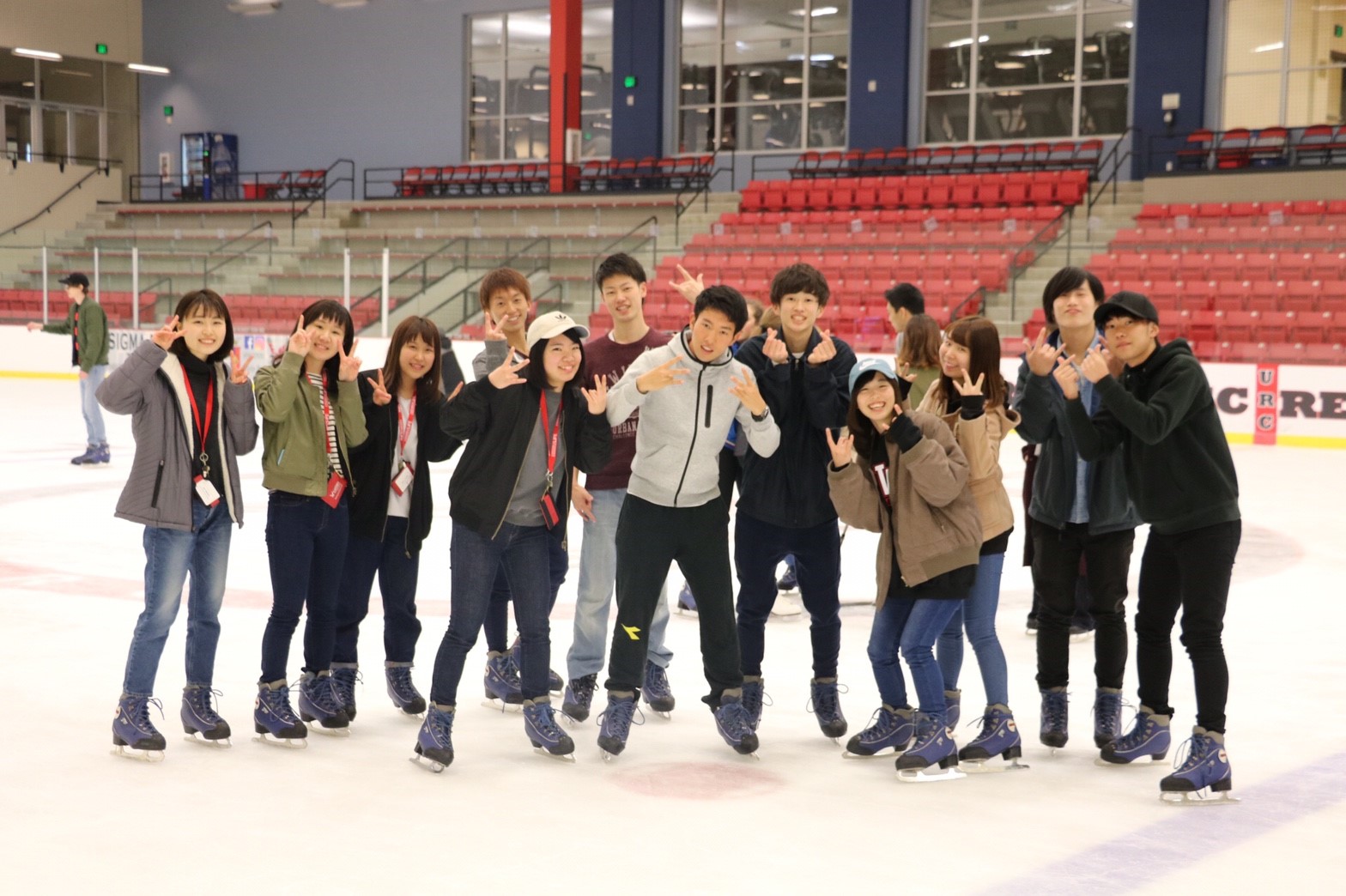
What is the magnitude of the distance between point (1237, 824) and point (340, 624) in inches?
103

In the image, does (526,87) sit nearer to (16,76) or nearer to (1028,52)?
(1028,52)

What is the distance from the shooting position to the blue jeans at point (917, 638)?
157 inches

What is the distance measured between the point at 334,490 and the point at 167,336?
63 cm

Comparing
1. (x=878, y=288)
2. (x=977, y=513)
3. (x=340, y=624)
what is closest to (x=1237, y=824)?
(x=977, y=513)

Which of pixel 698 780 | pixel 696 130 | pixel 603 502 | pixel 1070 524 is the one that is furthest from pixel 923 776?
pixel 696 130

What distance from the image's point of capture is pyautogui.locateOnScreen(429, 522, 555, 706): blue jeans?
4.06 metres

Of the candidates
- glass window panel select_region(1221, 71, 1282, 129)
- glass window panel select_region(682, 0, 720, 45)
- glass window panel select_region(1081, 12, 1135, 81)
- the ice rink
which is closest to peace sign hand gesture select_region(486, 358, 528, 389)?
the ice rink

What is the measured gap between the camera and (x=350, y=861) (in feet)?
10.7

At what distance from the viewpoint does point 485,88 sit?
95.0 feet

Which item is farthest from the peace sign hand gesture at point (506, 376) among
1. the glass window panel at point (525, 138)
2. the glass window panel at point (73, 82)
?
the glass window panel at point (73, 82)

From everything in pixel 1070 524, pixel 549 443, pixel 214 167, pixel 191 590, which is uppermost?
pixel 214 167

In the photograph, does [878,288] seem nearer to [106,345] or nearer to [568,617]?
[106,345]

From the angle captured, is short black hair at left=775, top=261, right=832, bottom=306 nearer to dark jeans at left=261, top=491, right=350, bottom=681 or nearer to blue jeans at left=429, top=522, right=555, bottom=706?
blue jeans at left=429, top=522, right=555, bottom=706

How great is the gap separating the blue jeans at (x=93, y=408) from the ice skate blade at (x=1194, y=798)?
30.1 ft
